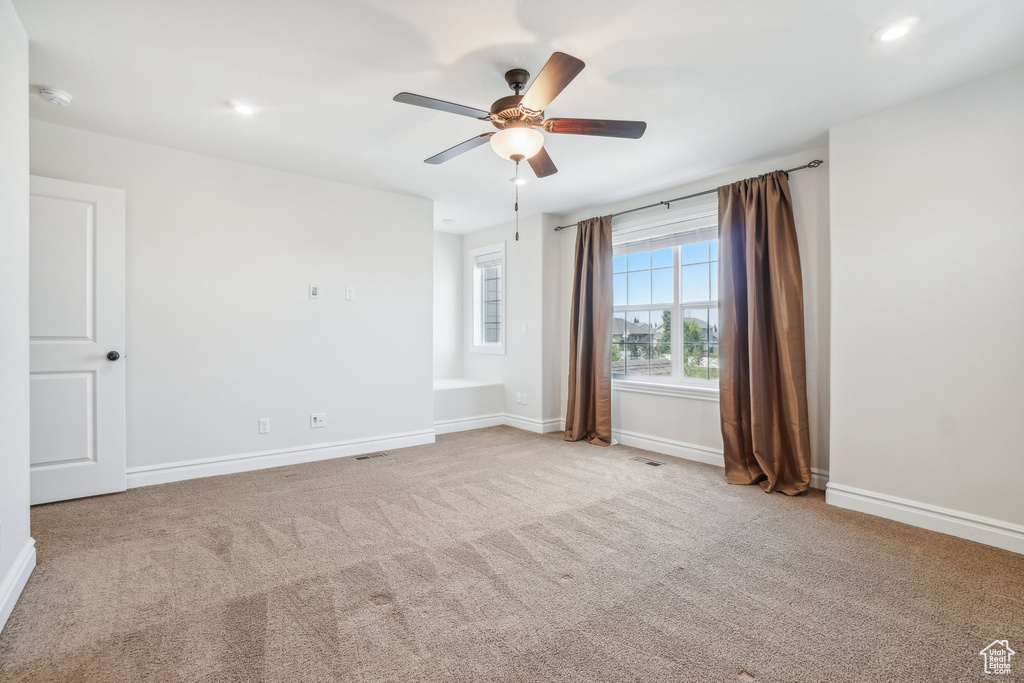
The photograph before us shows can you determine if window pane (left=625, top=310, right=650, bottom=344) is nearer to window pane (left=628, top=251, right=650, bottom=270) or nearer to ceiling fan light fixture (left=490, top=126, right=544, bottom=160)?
window pane (left=628, top=251, right=650, bottom=270)

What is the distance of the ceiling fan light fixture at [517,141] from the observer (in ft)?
7.93

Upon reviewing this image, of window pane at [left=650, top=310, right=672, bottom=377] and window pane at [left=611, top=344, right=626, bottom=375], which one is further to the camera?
window pane at [left=611, top=344, right=626, bottom=375]

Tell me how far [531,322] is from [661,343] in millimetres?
1544

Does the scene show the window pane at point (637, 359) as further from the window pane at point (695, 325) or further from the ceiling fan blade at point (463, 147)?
the ceiling fan blade at point (463, 147)

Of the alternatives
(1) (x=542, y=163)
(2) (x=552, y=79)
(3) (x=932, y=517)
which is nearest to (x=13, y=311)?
(2) (x=552, y=79)

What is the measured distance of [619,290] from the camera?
498 centimetres

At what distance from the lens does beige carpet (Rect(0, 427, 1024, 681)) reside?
164cm

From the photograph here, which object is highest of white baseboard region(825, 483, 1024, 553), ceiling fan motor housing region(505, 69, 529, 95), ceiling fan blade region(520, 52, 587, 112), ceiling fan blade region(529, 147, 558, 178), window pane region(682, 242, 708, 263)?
ceiling fan motor housing region(505, 69, 529, 95)

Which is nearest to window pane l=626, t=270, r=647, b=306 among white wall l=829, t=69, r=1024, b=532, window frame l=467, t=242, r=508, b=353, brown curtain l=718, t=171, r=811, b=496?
brown curtain l=718, t=171, r=811, b=496

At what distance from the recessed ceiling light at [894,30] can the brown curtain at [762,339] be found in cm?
141

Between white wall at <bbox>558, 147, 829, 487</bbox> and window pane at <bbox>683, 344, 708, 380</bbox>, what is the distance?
0.80 ft

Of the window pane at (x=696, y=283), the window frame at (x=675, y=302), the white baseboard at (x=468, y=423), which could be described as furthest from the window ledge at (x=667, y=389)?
the white baseboard at (x=468, y=423)

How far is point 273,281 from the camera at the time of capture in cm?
399

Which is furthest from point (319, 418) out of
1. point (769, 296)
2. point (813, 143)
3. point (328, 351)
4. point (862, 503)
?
point (813, 143)
